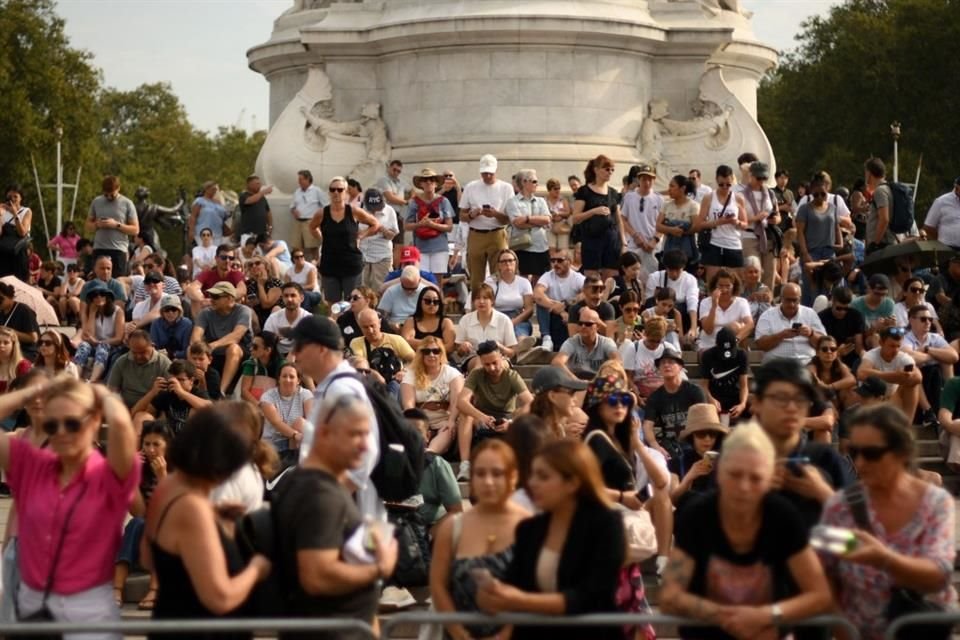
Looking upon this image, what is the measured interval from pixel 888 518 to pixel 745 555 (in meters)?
0.62

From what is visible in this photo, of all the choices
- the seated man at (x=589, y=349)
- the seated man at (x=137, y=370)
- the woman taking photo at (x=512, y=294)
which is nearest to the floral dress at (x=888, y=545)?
the seated man at (x=589, y=349)

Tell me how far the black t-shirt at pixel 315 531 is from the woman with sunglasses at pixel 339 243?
12.7m

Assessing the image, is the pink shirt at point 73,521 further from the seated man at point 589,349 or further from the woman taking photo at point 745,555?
the seated man at point 589,349

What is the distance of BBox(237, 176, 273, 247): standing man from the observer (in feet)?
78.2

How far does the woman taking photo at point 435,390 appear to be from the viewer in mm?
14430

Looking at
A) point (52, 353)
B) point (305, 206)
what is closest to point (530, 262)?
point (305, 206)

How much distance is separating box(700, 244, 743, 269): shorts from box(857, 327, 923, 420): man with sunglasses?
502 cm

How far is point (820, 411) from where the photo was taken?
12.9m

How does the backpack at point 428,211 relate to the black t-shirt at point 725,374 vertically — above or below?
above

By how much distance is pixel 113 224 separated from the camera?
868 inches

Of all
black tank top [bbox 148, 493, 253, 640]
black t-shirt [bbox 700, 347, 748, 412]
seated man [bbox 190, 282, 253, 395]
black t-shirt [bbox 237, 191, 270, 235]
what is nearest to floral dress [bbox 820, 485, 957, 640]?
black tank top [bbox 148, 493, 253, 640]

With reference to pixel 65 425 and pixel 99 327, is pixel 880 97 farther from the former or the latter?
pixel 65 425

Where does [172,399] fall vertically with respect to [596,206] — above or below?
below

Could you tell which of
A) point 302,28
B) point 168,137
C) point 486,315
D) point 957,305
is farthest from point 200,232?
point 168,137
